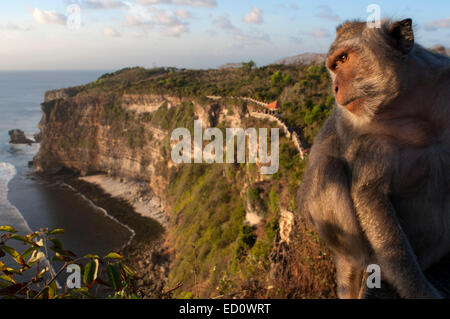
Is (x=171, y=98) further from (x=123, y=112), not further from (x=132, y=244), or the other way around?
(x=132, y=244)

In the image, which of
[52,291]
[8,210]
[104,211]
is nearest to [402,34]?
[52,291]

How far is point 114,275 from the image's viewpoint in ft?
8.98

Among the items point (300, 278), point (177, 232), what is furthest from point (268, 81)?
point (300, 278)

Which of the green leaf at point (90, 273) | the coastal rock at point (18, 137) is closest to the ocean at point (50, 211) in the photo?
the coastal rock at point (18, 137)

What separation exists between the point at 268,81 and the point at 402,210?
48.8 m

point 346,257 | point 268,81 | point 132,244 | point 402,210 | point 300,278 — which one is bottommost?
point 132,244

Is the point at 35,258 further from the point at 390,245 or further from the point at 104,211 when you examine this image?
the point at 104,211

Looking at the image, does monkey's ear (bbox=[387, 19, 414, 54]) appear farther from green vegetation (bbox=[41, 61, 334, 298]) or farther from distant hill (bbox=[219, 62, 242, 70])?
distant hill (bbox=[219, 62, 242, 70])

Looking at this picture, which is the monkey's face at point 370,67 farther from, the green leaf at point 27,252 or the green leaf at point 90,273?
the green leaf at point 27,252

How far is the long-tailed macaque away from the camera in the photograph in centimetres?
259

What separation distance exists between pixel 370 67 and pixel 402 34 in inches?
13.9

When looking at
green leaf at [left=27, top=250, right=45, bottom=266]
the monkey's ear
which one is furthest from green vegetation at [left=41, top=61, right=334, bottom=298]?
green leaf at [left=27, top=250, right=45, bottom=266]

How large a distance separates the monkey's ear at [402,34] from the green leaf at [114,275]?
300 centimetres
